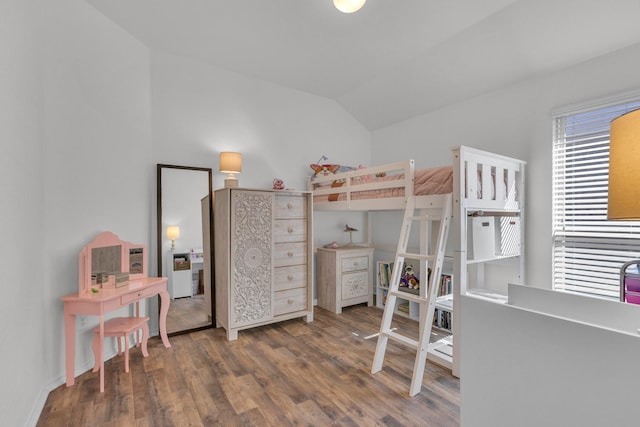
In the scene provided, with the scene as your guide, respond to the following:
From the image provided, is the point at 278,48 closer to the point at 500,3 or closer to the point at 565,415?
the point at 500,3

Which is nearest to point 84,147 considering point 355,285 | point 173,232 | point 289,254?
point 173,232

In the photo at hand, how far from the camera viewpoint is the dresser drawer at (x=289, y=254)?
3199mm

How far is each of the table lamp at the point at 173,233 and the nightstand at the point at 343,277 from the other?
64.4 inches

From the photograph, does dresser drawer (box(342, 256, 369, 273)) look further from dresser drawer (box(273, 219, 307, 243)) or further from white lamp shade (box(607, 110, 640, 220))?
white lamp shade (box(607, 110, 640, 220))

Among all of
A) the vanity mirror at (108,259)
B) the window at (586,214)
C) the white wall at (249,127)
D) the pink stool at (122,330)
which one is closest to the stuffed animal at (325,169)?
the white wall at (249,127)

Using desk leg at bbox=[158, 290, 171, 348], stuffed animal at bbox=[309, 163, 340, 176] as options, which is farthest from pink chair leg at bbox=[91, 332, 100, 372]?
stuffed animal at bbox=[309, 163, 340, 176]

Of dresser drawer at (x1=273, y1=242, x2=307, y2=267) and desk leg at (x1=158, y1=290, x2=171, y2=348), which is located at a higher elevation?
dresser drawer at (x1=273, y1=242, x2=307, y2=267)

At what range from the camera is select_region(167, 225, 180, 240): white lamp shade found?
303 cm

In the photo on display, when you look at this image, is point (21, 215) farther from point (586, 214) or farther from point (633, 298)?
point (586, 214)

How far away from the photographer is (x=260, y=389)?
2074 mm

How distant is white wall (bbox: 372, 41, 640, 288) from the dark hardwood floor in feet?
5.09

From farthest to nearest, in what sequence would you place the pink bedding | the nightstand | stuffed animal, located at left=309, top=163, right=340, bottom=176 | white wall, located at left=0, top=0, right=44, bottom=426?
stuffed animal, located at left=309, top=163, right=340, bottom=176
the nightstand
the pink bedding
white wall, located at left=0, top=0, right=44, bottom=426

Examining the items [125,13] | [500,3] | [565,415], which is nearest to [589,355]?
[565,415]

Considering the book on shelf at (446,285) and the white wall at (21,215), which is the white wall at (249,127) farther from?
the book on shelf at (446,285)
